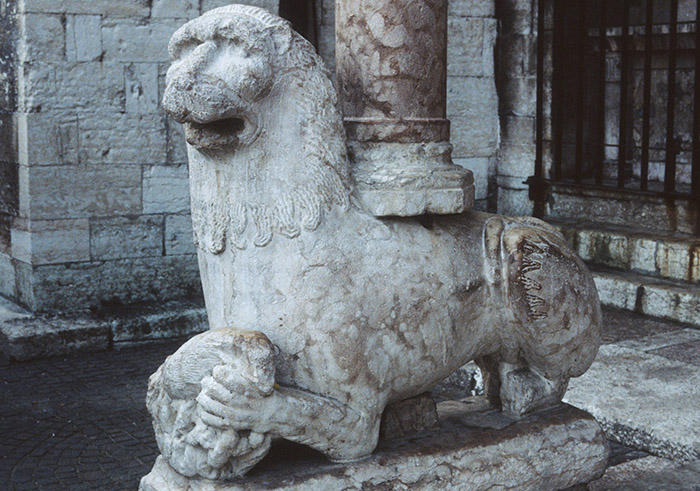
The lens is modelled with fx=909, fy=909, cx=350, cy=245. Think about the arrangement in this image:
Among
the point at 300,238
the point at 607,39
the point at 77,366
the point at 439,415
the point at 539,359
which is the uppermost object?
the point at 607,39

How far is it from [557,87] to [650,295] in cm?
191

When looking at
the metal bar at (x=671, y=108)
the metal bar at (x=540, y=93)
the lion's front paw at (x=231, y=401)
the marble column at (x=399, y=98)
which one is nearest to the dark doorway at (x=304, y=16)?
the metal bar at (x=540, y=93)

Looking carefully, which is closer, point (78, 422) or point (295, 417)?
point (295, 417)

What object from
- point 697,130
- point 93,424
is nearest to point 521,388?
point 93,424

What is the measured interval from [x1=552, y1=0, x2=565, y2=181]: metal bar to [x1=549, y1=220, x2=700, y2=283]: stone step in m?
0.54

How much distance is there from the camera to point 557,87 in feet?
21.7

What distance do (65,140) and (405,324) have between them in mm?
3695

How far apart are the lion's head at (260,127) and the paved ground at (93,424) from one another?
151 cm

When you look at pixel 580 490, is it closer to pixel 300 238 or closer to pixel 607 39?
pixel 300 238

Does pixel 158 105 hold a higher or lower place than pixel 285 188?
higher

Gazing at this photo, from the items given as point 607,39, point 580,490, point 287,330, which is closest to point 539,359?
point 580,490

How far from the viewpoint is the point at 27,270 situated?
5.57 meters

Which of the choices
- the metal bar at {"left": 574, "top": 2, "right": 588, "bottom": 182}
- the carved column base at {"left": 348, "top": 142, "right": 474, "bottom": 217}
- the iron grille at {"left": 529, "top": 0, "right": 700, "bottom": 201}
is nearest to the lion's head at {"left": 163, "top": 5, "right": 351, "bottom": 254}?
the carved column base at {"left": 348, "top": 142, "right": 474, "bottom": 217}

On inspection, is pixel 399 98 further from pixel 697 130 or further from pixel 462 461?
pixel 697 130
